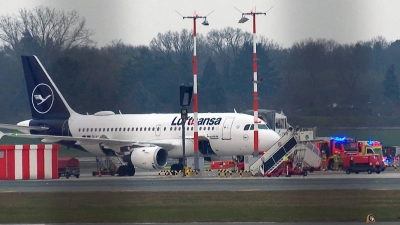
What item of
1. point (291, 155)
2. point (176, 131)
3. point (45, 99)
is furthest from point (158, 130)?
point (291, 155)

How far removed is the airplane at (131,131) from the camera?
116ft

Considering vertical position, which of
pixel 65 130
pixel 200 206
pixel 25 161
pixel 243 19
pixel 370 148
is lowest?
pixel 200 206

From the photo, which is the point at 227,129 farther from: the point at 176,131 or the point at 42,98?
the point at 42,98

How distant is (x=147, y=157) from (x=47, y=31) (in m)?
18.3

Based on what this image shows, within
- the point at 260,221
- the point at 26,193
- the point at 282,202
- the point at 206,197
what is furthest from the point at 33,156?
the point at 260,221

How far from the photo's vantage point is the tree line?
1684cm

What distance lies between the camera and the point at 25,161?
32125 millimetres

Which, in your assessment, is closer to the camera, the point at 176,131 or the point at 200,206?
the point at 200,206

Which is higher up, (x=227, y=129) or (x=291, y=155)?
(x=227, y=129)

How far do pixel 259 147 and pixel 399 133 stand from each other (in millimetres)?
8052

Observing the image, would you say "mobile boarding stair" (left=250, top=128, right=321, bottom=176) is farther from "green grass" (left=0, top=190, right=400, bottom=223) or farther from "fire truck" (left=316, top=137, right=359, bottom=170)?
"green grass" (left=0, top=190, right=400, bottom=223)

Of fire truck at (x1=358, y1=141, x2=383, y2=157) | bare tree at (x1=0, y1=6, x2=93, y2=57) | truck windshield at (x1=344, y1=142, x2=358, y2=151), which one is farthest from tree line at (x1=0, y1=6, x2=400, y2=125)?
fire truck at (x1=358, y1=141, x2=383, y2=157)

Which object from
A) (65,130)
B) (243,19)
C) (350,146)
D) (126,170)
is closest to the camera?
(243,19)

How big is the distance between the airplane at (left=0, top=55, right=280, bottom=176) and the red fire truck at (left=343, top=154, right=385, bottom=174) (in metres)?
3.51
